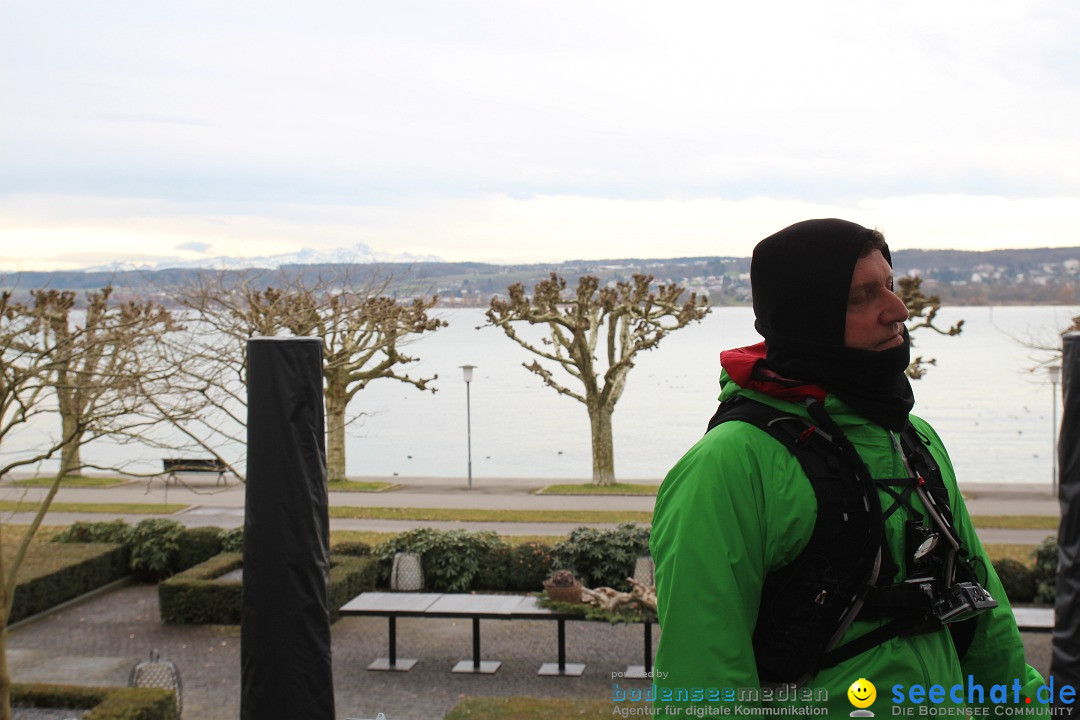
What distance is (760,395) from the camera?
229cm

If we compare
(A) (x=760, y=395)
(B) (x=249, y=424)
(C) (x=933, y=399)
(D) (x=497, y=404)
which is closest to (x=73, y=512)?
(B) (x=249, y=424)

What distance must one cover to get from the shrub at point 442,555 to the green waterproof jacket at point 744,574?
1288 centimetres

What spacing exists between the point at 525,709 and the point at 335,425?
22.5m

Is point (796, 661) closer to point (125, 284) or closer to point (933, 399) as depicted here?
point (125, 284)

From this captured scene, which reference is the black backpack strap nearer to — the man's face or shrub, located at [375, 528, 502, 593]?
the man's face

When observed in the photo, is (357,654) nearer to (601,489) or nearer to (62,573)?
(62,573)

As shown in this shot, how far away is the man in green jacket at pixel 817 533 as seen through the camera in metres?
2.05

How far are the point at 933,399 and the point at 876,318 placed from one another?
69459mm

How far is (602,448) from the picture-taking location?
31.4m

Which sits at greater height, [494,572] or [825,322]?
[825,322]

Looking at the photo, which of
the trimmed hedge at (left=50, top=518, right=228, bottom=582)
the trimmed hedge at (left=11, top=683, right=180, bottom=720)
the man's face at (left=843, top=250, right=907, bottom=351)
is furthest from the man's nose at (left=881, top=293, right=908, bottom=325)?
the trimmed hedge at (left=50, top=518, right=228, bottom=582)

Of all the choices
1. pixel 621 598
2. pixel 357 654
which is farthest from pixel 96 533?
pixel 621 598

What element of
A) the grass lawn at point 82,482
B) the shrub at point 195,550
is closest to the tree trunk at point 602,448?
the grass lawn at point 82,482

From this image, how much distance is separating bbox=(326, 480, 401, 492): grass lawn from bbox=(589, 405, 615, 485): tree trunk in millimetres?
6273
